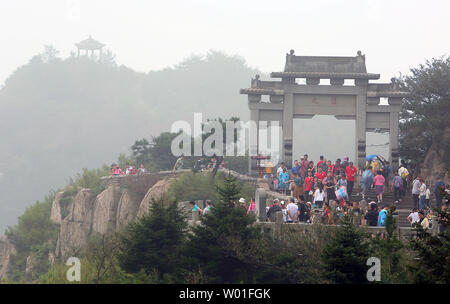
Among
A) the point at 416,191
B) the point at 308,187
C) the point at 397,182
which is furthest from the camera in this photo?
the point at 397,182

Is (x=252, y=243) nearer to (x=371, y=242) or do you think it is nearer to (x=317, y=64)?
(x=371, y=242)

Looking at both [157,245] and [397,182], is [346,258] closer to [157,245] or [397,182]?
[157,245]

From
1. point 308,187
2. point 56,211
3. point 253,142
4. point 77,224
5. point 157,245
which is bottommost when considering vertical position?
point 77,224

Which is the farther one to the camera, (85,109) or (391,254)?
(85,109)

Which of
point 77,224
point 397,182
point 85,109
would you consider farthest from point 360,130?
point 85,109

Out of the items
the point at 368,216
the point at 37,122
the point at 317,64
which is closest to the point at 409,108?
the point at 317,64

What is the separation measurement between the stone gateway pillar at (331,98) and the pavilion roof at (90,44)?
301 ft

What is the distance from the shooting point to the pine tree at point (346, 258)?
1662cm

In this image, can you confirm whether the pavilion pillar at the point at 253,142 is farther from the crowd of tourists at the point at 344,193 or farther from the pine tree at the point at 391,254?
the pine tree at the point at 391,254

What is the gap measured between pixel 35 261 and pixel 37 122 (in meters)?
74.3

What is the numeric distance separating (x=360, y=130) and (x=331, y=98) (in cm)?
171

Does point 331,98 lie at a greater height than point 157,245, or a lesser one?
greater

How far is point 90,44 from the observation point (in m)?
120

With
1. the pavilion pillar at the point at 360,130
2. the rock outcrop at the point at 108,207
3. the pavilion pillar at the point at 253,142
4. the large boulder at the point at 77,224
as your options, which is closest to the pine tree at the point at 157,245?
the pavilion pillar at the point at 253,142
